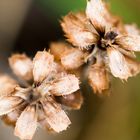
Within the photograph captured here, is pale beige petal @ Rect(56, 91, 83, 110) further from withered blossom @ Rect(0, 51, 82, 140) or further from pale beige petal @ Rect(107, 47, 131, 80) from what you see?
pale beige petal @ Rect(107, 47, 131, 80)

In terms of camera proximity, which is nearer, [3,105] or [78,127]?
[3,105]

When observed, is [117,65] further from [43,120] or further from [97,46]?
[43,120]

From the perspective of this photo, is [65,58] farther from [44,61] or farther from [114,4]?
[114,4]

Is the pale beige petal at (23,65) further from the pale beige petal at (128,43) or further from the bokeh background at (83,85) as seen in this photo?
the bokeh background at (83,85)

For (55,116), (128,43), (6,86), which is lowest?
(55,116)

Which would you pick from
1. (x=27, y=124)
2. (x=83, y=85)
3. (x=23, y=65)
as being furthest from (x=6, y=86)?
(x=83, y=85)

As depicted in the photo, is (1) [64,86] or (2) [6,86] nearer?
(1) [64,86]

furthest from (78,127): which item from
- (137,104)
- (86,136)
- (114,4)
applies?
(114,4)
